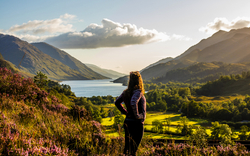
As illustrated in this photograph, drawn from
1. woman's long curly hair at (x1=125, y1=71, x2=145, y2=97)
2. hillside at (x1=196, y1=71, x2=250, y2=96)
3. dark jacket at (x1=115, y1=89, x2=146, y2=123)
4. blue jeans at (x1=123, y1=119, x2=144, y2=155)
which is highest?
Answer: woman's long curly hair at (x1=125, y1=71, x2=145, y2=97)

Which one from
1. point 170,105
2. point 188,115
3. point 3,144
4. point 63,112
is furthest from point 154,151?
point 170,105

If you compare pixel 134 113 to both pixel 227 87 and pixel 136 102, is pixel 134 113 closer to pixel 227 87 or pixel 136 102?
pixel 136 102

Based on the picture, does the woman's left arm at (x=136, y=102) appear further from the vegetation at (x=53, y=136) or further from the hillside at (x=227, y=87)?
the hillside at (x=227, y=87)

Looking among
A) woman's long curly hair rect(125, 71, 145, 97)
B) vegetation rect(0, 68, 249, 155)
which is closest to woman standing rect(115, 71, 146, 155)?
woman's long curly hair rect(125, 71, 145, 97)

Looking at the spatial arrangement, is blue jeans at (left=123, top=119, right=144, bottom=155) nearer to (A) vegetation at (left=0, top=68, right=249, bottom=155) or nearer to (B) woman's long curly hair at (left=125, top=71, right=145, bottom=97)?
(A) vegetation at (left=0, top=68, right=249, bottom=155)

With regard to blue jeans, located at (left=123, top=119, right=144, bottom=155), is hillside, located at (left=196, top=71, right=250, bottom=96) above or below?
below

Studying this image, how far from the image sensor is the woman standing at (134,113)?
3.43 metres

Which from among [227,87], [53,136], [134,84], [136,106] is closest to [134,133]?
[136,106]

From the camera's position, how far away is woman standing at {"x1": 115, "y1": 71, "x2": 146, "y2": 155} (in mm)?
3426

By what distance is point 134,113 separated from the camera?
3.42 meters

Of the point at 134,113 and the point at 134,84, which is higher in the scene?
the point at 134,84

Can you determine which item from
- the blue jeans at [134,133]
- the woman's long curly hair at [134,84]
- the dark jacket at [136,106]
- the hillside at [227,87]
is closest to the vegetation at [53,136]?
the blue jeans at [134,133]

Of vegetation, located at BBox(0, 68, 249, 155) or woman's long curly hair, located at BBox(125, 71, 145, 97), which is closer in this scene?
vegetation, located at BBox(0, 68, 249, 155)

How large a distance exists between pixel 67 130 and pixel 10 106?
195 centimetres
